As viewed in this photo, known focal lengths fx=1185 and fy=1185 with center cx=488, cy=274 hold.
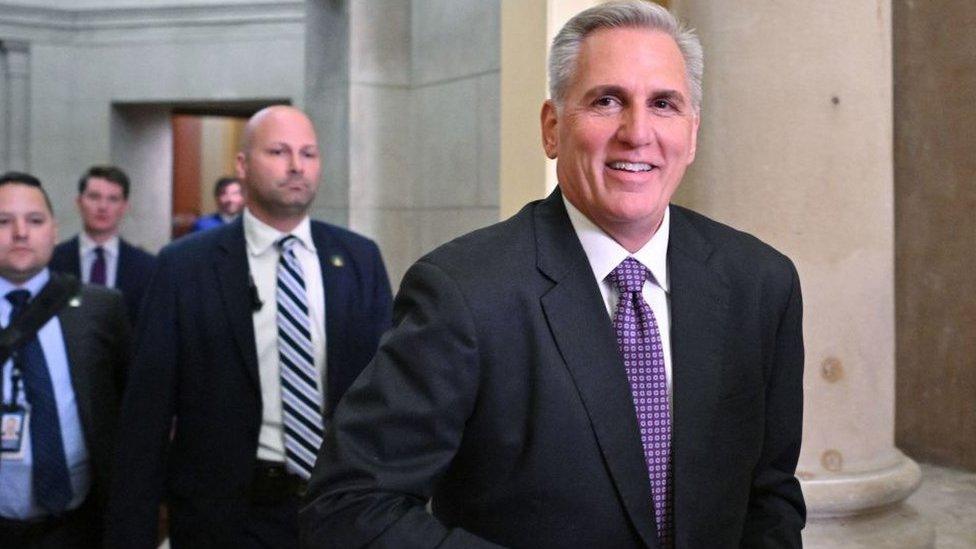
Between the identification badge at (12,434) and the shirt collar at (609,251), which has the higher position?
the shirt collar at (609,251)

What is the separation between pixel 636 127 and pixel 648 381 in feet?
1.20

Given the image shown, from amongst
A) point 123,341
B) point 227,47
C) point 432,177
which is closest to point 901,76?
point 432,177

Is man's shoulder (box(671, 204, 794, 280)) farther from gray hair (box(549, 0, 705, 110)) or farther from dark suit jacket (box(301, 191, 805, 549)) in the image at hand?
gray hair (box(549, 0, 705, 110))

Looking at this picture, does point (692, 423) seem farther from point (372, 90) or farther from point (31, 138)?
point (31, 138)

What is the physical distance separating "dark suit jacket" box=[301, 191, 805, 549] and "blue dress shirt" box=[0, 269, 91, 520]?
2.07 m

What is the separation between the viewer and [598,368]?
167 centimetres

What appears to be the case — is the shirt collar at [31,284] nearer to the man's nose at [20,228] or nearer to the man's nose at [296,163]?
the man's nose at [20,228]

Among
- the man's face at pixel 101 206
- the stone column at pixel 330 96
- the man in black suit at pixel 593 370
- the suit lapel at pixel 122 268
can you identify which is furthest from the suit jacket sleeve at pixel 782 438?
the man's face at pixel 101 206

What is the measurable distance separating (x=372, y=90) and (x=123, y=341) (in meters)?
2.20

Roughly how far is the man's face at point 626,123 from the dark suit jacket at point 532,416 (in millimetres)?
94

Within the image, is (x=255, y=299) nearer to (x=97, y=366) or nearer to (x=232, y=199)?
(x=97, y=366)

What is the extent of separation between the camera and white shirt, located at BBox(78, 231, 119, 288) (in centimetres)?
→ 590

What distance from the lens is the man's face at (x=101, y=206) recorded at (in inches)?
235

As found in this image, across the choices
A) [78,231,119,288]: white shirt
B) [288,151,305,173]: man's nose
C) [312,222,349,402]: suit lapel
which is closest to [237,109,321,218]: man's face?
[288,151,305,173]: man's nose
